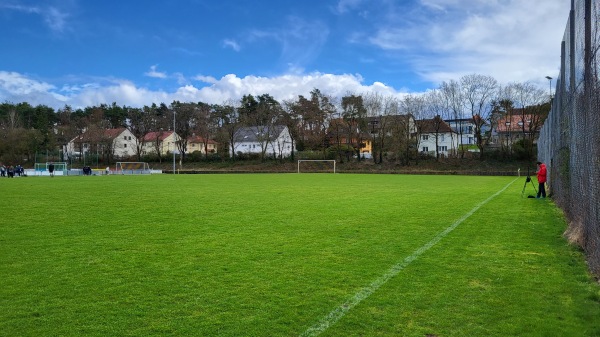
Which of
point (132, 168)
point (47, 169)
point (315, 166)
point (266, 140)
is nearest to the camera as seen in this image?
point (47, 169)

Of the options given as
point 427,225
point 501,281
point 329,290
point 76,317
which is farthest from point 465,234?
point 76,317

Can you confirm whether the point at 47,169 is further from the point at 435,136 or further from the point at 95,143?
the point at 435,136

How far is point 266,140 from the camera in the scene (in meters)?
69.9

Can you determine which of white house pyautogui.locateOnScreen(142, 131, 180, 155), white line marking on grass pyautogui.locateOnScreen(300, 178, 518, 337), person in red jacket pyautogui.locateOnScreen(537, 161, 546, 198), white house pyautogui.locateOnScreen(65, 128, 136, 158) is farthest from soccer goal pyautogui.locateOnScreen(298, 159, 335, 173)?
white line marking on grass pyautogui.locateOnScreen(300, 178, 518, 337)

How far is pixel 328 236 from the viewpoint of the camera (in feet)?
28.4

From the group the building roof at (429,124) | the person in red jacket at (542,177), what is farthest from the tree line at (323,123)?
the person in red jacket at (542,177)

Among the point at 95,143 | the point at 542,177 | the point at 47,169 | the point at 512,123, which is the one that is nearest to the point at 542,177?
the point at 542,177

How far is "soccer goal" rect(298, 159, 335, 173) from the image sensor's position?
63219 mm

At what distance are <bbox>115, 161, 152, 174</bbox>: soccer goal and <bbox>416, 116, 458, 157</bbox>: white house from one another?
39948 mm

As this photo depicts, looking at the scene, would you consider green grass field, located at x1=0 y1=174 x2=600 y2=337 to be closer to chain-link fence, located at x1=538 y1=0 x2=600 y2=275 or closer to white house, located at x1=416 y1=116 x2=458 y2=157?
chain-link fence, located at x1=538 y1=0 x2=600 y2=275

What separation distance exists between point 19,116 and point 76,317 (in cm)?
10240

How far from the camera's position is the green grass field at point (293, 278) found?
402 cm

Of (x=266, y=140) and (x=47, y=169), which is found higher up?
(x=266, y=140)

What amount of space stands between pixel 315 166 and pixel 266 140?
1010 centimetres
